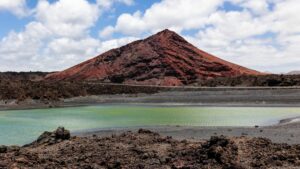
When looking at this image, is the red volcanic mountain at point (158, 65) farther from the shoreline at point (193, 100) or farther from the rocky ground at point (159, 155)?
the rocky ground at point (159, 155)

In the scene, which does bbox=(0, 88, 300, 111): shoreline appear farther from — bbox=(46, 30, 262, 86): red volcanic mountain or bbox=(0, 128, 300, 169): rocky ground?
bbox=(0, 128, 300, 169): rocky ground

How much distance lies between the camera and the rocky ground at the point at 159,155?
11.7 metres

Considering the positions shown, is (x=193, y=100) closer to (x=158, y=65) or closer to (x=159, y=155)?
(x=158, y=65)

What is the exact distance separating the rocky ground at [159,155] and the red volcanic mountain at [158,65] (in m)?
66.9

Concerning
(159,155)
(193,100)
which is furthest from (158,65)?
(159,155)

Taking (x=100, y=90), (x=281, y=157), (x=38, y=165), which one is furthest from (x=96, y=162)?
(x=100, y=90)

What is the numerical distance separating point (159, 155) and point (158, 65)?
239 ft

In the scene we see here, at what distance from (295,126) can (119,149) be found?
11.9 metres

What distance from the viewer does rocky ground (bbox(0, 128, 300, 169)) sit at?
459 inches

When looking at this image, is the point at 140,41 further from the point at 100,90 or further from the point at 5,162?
the point at 5,162

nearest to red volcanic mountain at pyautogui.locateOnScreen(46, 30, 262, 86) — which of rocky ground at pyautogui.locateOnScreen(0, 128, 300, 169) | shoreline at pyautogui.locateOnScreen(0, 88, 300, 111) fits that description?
shoreline at pyautogui.locateOnScreen(0, 88, 300, 111)

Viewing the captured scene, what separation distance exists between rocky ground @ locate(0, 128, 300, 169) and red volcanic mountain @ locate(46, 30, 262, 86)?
219 ft

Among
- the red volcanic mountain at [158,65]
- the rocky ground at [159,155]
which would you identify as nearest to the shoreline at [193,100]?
the red volcanic mountain at [158,65]

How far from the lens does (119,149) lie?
13750mm
